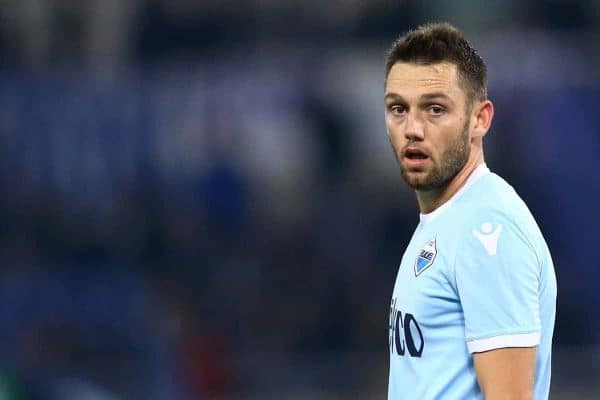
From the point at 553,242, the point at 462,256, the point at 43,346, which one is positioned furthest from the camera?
the point at 553,242

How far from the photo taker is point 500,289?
3.00 meters

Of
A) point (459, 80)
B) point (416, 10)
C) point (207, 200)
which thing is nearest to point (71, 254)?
point (207, 200)

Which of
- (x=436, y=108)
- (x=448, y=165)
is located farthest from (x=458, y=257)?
(x=436, y=108)

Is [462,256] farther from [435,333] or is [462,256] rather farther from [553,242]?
[553,242]

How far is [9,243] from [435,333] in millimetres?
8052

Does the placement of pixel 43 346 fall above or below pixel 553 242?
below

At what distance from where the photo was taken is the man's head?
11.0ft

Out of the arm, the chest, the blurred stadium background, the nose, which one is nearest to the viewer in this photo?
the arm

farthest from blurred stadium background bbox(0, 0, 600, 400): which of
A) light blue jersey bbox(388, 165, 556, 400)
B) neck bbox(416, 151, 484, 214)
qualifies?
light blue jersey bbox(388, 165, 556, 400)

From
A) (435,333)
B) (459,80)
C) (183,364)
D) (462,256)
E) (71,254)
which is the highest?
(459,80)

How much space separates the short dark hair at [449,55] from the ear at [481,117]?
2 cm

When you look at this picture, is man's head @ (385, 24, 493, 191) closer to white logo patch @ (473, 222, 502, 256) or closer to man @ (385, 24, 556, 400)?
man @ (385, 24, 556, 400)

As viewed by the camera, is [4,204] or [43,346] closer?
[43,346]

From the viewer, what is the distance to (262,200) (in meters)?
11.2
